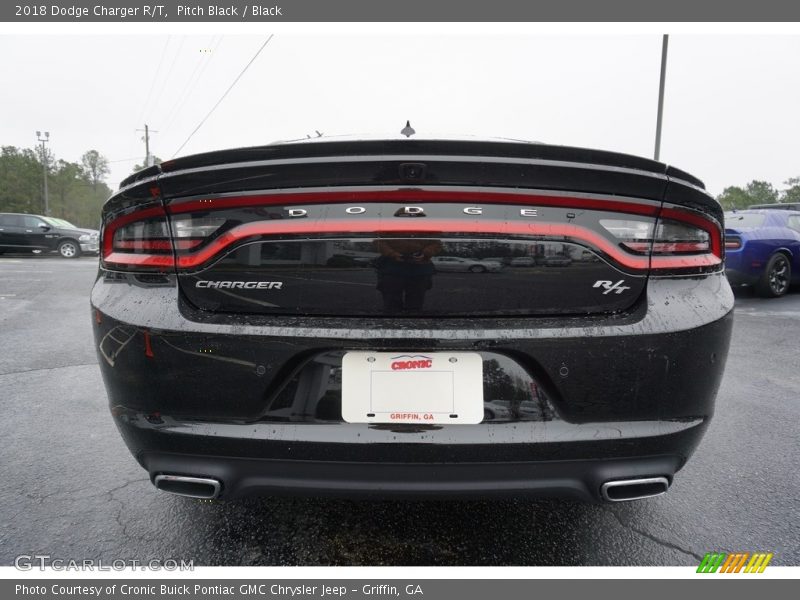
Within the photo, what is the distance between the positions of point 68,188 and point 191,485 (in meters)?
77.2

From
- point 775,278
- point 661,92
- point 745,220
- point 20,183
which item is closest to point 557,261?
point 745,220

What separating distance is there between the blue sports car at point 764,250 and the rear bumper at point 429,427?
7.14m

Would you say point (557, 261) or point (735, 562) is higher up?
point (557, 261)

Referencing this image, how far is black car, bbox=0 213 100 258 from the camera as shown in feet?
55.7

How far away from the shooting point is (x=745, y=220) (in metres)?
7.56

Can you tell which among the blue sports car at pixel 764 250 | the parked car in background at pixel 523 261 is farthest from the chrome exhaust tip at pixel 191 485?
the blue sports car at pixel 764 250

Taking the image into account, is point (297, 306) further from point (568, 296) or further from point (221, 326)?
point (568, 296)

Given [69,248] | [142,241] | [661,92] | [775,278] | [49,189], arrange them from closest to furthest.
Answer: [142,241] < [775,278] < [661,92] < [69,248] < [49,189]

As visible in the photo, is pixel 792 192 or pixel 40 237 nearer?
pixel 40 237

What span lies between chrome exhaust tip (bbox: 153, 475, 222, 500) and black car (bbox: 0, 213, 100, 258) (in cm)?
1920

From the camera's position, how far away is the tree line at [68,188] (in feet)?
177

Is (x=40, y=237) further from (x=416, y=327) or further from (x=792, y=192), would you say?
(x=792, y=192)
